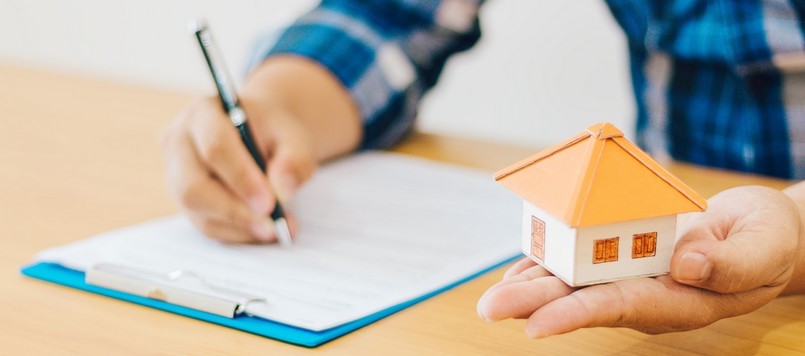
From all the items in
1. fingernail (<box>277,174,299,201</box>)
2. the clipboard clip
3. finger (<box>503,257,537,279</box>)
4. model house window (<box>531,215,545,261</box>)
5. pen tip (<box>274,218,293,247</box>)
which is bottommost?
the clipboard clip

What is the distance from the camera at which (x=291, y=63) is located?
0.90 meters

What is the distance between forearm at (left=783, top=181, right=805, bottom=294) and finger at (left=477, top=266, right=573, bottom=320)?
5.7 inches

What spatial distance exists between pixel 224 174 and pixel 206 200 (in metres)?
0.03

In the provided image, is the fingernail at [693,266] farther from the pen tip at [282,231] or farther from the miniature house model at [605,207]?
the pen tip at [282,231]

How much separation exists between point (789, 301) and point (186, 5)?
1.55 m

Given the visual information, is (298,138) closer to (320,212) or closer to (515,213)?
(320,212)

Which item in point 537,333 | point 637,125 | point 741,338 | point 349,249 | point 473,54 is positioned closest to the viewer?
point 537,333

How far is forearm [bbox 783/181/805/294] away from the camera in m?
0.46

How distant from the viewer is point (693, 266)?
39cm

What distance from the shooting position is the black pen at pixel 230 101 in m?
0.67

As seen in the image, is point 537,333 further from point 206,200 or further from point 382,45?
point 382,45

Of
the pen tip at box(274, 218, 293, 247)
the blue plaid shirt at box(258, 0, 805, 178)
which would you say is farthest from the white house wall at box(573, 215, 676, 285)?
the blue plaid shirt at box(258, 0, 805, 178)

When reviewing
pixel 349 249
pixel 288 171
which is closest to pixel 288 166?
pixel 288 171

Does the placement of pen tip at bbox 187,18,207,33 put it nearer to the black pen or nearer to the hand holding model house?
the black pen
